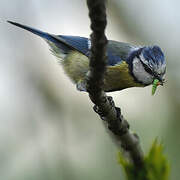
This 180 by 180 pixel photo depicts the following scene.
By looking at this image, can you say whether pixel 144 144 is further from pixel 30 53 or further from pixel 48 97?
pixel 30 53

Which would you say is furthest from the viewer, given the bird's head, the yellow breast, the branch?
the yellow breast

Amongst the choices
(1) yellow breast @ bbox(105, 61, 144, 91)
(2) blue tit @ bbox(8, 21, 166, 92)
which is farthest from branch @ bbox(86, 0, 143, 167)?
(1) yellow breast @ bbox(105, 61, 144, 91)

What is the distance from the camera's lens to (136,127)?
121 inches

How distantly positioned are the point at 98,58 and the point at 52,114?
61.0 inches

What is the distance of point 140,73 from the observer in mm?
2236

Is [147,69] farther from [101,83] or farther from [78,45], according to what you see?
[101,83]

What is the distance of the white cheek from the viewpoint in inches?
86.3

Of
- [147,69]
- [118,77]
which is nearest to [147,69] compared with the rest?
[147,69]

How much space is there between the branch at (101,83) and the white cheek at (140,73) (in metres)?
0.73

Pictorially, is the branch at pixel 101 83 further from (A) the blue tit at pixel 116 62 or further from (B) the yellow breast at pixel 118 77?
(B) the yellow breast at pixel 118 77

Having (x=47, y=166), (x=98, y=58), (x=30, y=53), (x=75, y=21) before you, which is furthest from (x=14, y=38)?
(x=98, y=58)

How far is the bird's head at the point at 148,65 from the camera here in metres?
2.10

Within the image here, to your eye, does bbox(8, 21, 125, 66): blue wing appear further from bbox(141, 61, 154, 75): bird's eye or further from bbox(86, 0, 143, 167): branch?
bbox(86, 0, 143, 167): branch

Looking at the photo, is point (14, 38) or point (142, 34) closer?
point (14, 38)
